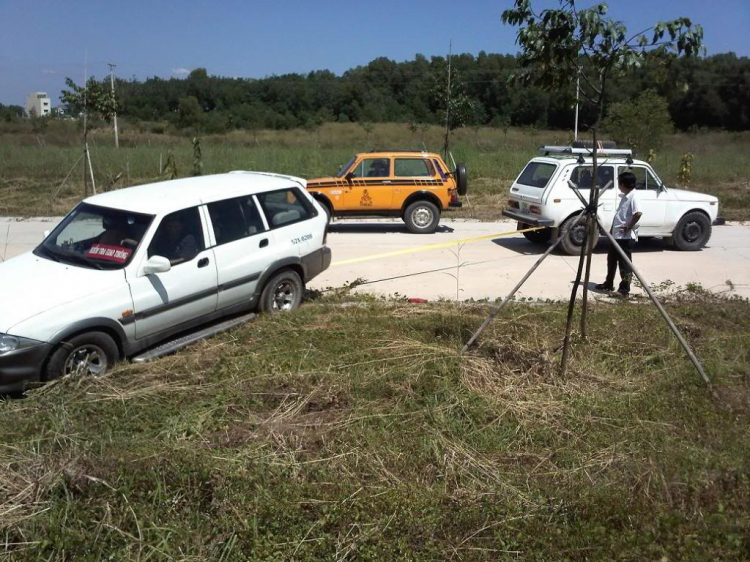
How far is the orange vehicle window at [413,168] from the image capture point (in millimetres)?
15141

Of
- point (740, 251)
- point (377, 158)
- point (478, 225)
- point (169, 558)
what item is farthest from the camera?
point (478, 225)

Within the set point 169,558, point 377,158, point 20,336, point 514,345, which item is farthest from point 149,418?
point 377,158

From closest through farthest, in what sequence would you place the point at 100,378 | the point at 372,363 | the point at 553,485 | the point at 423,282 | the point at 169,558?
the point at 169,558 < the point at 553,485 < the point at 100,378 < the point at 372,363 < the point at 423,282

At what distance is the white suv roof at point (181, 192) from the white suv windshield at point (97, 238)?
12 centimetres

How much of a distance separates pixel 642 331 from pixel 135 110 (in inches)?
2209

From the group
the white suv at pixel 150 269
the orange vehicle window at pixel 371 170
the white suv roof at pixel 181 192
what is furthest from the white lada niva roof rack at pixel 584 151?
the white suv roof at pixel 181 192

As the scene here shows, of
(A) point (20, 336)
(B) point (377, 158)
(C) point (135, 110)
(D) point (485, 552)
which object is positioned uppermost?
(C) point (135, 110)

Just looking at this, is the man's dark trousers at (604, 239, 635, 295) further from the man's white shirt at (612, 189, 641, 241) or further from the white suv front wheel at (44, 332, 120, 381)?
the white suv front wheel at (44, 332, 120, 381)

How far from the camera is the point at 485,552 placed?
12.9 ft

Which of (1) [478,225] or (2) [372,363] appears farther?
(1) [478,225]

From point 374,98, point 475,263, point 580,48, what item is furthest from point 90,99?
point 374,98

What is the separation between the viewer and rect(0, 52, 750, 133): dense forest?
5625 cm

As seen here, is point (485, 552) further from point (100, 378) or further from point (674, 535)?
point (100, 378)

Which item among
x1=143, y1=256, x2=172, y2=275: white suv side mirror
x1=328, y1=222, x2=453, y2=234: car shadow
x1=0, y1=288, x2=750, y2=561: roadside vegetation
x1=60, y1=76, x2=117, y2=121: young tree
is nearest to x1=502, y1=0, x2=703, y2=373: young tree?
x1=0, y1=288, x2=750, y2=561: roadside vegetation
